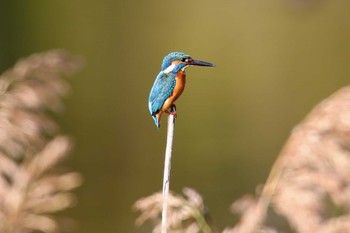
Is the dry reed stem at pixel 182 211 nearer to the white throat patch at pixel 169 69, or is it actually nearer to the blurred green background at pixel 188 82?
the white throat patch at pixel 169 69

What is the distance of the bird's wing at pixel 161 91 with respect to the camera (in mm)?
1451

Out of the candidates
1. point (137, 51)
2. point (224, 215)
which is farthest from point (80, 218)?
point (137, 51)

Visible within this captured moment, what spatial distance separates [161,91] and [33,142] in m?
0.92

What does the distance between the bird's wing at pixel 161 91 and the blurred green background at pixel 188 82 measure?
4743mm

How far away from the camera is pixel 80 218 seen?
273 inches

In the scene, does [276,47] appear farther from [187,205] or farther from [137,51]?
[187,205]

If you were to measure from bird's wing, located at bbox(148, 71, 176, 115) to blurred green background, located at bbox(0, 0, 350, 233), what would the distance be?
474 centimetres

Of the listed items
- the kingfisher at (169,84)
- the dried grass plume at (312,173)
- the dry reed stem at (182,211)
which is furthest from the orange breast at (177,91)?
the dried grass plume at (312,173)

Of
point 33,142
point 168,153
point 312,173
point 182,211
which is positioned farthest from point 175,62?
→ point 33,142

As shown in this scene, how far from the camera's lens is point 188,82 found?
12.3m

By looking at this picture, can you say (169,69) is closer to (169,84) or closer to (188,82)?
(169,84)

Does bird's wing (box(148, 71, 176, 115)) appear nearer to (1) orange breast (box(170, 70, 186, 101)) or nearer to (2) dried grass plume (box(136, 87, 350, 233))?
(1) orange breast (box(170, 70, 186, 101))

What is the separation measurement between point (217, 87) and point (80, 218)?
5.84 m

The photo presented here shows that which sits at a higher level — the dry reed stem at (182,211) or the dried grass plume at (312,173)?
the dried grass plume at (312,173)
